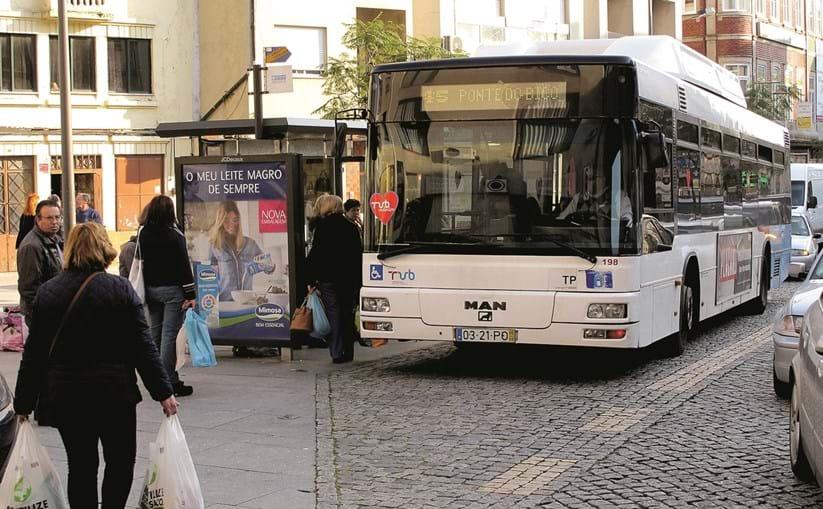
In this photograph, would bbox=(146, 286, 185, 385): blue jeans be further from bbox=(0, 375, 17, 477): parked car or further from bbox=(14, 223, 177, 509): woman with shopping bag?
bbox=(14, 223, 177, 509): woman with shopping bag

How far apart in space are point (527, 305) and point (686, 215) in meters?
3.22

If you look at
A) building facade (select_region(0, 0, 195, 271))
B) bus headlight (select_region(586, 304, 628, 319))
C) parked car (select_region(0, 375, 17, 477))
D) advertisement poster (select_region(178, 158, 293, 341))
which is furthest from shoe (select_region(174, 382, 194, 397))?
building facade (select_region(0, 0, 195, 271))

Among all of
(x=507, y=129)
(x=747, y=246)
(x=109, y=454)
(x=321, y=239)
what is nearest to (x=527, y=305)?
(x=507, y=129)

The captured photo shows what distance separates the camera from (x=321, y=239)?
1380cm

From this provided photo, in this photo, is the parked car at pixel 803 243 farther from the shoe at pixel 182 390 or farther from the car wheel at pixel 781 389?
the shoe at pixel 182 390

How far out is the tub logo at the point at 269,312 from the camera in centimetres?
1394

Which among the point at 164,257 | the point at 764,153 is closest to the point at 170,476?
the point at 164,257

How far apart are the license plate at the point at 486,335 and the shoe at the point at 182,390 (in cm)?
255

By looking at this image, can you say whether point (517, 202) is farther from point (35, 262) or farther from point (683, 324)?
point (35, 262)

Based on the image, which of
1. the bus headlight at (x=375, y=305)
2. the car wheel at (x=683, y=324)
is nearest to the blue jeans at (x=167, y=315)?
the bus headlight at (x=375, y=305)

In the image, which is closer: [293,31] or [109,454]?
[109,454]

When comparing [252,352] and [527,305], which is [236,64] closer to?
[252,352]

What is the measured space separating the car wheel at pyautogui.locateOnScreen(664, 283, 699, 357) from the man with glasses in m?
6.93

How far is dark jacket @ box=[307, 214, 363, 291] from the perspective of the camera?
1381 cm
